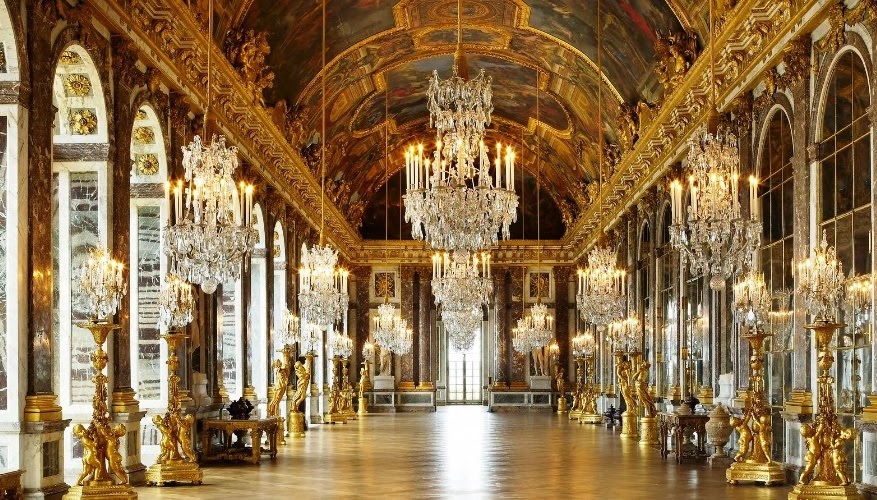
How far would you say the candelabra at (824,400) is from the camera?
1210cm

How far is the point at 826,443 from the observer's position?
12.3 metres

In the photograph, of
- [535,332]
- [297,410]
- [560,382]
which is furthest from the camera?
[560,382]

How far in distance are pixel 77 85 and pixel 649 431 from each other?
13.9 m

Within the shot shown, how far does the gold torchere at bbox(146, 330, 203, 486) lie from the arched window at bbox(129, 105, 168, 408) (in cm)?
224

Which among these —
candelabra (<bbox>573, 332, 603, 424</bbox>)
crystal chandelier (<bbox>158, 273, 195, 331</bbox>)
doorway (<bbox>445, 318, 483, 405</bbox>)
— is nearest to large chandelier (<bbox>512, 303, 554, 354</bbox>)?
candelabra (<bbox>573, 332, 603, 424</bbox>)

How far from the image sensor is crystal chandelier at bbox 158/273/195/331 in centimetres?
1473

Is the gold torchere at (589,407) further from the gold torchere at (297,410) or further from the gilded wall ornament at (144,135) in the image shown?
the gilded wall ornament at (144,135)

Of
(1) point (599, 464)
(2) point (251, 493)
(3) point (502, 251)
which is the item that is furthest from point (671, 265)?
(3) point (502, 251)

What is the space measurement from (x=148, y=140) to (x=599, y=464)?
8.50 meters

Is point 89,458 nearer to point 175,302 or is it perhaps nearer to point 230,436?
point 175,302

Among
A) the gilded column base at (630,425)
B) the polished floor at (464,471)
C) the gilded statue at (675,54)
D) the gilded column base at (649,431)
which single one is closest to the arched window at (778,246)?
the polished floor at (464,471)

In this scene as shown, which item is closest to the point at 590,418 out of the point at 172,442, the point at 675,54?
the point at 675,54

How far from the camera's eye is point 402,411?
43.7 m

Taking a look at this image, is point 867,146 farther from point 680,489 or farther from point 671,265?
point 671,265
